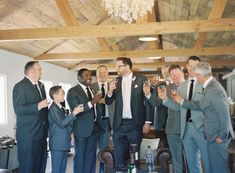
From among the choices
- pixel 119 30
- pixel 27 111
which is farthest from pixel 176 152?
pixel 119 30

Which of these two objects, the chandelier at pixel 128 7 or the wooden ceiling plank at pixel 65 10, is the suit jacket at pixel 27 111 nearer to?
the chandelier at pixel 128 7

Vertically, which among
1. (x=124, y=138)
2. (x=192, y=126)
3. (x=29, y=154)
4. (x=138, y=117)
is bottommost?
(x=29, y=154)

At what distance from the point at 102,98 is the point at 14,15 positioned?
8.13ft

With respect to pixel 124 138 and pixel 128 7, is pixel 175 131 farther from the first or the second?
pixel 128 7

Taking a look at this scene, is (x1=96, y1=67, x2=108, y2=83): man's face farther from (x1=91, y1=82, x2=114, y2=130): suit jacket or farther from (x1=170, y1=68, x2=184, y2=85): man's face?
(x1=170, y1=68, x2=184, y2=85): man's face

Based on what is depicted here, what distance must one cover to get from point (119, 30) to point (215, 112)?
272 cm

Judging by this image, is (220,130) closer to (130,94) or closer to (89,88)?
(130,94)

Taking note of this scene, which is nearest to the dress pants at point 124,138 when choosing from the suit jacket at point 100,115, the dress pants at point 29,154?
the suit jacket at point 100,115

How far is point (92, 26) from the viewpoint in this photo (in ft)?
18.5

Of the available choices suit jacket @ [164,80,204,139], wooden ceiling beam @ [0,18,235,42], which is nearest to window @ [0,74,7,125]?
wooden ceiling beam @ [0,18,235,42]

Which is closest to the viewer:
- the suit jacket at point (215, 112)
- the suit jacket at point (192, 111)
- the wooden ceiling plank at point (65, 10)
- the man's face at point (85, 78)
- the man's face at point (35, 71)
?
the suit jacket at point (215, 112)

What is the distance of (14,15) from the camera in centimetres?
557

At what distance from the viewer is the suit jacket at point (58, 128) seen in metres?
3.86

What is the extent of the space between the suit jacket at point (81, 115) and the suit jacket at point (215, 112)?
1.48 m
